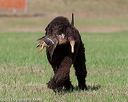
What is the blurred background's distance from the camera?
130 ft

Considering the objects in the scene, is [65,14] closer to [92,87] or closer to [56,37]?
[92,87]

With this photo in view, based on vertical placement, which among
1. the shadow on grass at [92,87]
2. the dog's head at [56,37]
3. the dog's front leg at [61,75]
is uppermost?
the dog's head at [56,37]

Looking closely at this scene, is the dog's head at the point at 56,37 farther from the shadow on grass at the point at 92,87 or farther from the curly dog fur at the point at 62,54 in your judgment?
the shadow on grass at the point at 92,87

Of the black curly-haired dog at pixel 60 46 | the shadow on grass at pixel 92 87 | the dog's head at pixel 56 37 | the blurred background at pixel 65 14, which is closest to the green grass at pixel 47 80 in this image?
the shadow on grass at pixel 92 87

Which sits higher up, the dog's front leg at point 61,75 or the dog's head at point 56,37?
the dog's head at point 56,37

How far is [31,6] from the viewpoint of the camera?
50.9 m

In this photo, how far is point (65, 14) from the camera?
46.3 metres

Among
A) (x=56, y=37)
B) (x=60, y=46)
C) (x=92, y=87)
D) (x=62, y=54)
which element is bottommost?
(x=92, y=87)

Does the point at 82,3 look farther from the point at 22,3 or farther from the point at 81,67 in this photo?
the point at 81,67

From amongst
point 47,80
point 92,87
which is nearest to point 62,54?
point 92,87

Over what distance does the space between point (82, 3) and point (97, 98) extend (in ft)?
140

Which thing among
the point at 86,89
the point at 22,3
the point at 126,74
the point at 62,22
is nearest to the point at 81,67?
the point at 86,89

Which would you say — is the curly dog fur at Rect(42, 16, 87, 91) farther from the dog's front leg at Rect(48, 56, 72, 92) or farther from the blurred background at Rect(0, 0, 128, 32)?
the blurred background at Rect(0, 0, 128, 32)

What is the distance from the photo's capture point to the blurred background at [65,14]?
39.8m
